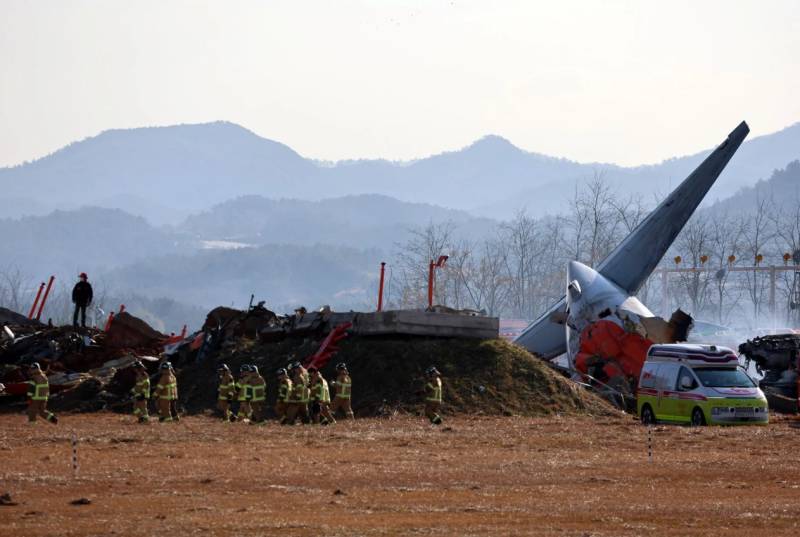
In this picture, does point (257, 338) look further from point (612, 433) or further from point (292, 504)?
point (292, 504)

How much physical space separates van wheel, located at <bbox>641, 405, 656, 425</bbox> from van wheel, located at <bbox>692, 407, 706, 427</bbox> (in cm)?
156

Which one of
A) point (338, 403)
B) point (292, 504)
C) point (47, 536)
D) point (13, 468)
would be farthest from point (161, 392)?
point (47, 536)

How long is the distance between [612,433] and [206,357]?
1632 centimetres

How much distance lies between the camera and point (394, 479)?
23.0 m

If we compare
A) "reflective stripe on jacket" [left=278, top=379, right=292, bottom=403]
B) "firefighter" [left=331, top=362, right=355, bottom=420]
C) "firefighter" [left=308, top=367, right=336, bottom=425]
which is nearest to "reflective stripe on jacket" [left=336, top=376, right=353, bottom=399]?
"firefighter" [left=331, top=362, right=355, bottom=420]

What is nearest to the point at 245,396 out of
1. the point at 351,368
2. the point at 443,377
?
the point at 351,368

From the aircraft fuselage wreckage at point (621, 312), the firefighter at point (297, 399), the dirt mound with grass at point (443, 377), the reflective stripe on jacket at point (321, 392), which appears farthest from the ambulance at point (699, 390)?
the firefighter at point (297, 399)

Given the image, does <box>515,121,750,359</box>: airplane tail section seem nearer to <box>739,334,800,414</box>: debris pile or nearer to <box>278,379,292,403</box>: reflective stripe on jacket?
<box>739,334,800,414</box>: debris pile

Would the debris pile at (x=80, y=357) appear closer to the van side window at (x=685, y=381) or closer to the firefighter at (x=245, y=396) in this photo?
the firefighter at (x=245, y=396)

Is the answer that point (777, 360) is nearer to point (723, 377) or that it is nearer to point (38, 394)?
point (723, 377)

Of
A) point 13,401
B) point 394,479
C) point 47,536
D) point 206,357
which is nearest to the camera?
point 47,536

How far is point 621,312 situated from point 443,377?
9829 millimetres

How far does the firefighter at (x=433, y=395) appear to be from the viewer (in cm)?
3531

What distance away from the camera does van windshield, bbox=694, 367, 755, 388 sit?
115ft
